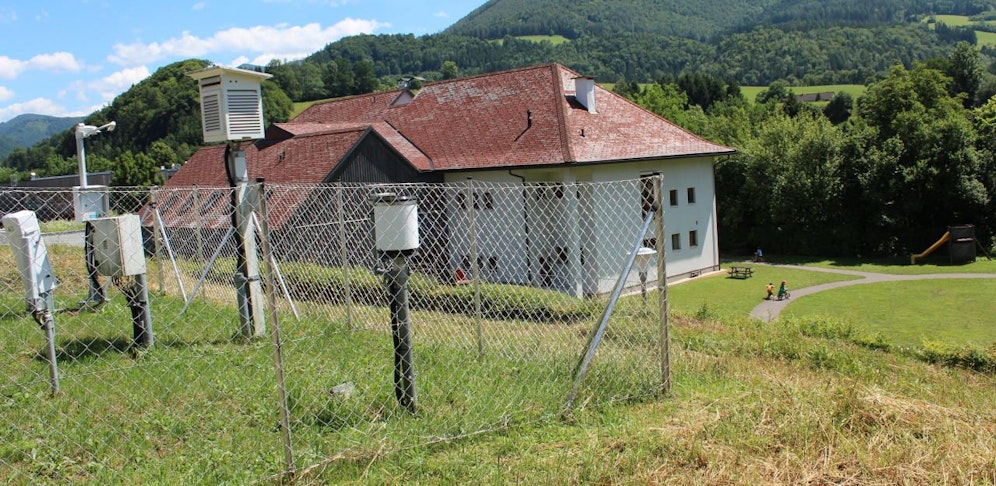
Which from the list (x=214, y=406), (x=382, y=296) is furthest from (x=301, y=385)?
(x=382, y=296)

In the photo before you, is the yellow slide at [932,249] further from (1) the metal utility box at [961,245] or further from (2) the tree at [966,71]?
(2) the tree at [966,71]

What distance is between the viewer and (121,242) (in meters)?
6.84

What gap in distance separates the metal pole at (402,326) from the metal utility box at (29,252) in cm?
264

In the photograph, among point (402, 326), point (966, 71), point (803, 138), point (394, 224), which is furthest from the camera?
point (966, 71)

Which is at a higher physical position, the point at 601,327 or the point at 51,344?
the point at 51,344

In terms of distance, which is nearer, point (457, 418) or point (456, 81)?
point (457, 418)

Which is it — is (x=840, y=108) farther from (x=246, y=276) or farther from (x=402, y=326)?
(x=402, y=326)

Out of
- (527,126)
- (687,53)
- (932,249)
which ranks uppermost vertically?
(687,53)

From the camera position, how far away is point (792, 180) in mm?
38969

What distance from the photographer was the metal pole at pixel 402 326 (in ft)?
16.6

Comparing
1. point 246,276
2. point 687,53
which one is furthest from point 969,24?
point 246,276

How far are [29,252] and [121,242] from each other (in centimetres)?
147

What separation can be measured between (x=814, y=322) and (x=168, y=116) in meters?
70.5

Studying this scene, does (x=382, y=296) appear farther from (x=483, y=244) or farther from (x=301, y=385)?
(x=483, y=244)
